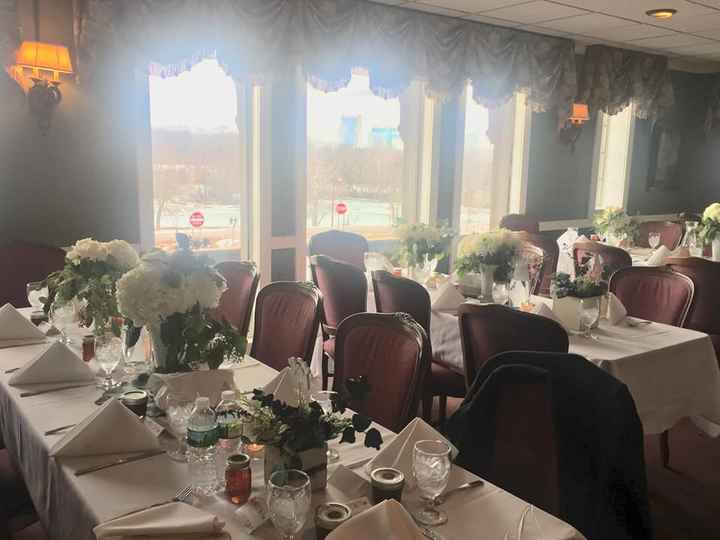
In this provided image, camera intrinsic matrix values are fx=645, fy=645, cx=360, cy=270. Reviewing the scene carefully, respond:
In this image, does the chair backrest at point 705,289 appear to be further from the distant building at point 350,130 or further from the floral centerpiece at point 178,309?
the floral centerpiece at point 178,309

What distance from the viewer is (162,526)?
1.25 metres

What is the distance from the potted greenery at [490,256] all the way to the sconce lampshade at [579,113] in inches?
134

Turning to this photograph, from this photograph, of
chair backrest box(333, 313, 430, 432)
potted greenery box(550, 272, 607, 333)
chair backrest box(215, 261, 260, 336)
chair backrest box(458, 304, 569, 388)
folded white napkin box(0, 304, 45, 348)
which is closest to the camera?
chair backrest box(333, 313, 430, 432)

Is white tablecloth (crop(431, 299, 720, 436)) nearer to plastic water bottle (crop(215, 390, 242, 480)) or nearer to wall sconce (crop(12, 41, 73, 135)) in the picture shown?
plastic water bottle (crop(215, 390, 242, 480))

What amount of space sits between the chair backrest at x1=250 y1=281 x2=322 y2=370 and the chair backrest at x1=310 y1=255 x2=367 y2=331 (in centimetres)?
83

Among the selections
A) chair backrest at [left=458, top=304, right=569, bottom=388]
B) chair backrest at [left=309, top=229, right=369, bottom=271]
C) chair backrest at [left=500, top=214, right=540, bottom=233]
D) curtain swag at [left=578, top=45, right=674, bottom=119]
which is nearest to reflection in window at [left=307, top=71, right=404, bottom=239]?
chair backrest at [left=309, top=229, right=369, bottom=271]

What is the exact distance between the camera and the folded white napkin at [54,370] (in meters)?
2.10

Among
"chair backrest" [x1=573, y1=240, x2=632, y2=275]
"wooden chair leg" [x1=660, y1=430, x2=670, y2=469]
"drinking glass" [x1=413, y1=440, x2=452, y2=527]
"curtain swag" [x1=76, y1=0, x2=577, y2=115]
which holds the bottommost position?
"wooden chair leg" [x1=660, y1=430, x2=670, y2=469]

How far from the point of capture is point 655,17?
5152 mm

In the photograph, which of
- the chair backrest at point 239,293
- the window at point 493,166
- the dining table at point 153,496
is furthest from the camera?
the window at point 493,166

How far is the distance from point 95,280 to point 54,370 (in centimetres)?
33

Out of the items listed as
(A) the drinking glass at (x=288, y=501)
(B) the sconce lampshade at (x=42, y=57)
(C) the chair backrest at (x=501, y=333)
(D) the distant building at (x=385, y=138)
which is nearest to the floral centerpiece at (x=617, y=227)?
(D) the distant building at (x=385, y=138)

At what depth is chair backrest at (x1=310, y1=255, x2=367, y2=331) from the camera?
362 cm

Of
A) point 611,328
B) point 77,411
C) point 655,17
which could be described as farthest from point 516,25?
point 77,411
